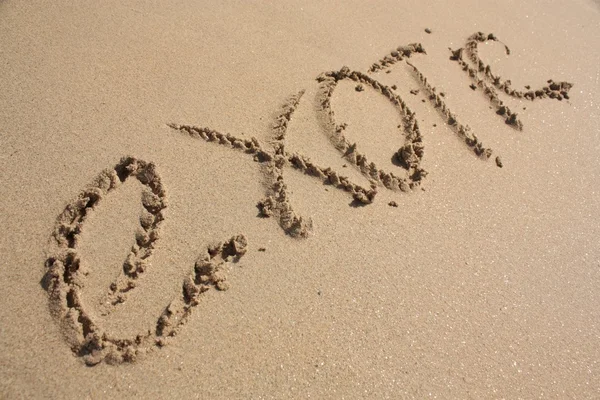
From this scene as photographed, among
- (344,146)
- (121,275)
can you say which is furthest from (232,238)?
(344,146)

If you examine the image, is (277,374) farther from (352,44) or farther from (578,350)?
(352,44)

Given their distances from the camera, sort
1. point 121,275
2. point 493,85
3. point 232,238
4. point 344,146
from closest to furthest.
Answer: point 121,275 < point 232,238 < point 344,146 < point 493,85

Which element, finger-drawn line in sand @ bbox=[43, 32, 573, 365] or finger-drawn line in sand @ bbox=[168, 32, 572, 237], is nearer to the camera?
finger-drawn line in sand @ bbox=[43, 32, 573, 365]

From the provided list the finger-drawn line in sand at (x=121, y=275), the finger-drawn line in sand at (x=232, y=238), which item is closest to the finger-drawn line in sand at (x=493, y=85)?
the finger-drawn line in sand at (x=232, y=238)

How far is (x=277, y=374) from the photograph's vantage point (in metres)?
1.24

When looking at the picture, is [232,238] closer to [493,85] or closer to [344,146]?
[344,146]

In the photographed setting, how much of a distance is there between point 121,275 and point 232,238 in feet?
1.04

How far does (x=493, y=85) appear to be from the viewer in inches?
83.0

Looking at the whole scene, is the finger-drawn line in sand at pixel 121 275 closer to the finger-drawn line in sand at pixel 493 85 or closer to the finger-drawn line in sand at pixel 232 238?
the finger-drawn line in sand at pixel 232 238

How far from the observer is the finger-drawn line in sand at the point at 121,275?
1207 mm

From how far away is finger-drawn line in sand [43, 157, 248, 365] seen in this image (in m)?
1.21

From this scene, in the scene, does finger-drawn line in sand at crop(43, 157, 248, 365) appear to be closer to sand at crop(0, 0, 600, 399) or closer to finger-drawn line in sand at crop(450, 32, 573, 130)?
sand at crop(0, 0, 600, 399)

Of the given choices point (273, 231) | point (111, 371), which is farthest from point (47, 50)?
point (111, 371)

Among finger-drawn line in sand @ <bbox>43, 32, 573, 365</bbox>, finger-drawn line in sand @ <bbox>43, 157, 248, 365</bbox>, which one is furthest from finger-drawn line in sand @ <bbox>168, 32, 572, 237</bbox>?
finger-drawn line in sand @ <bbox>43, 157, 248, 365</bbox>
